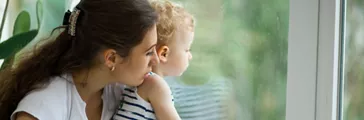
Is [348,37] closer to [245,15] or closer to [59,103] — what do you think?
[245,15]

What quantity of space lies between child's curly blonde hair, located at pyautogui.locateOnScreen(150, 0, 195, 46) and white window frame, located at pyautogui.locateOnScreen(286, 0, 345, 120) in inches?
10.9

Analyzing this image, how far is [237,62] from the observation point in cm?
166

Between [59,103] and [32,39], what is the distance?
1.13 feet

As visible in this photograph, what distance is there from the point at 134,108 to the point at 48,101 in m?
0.21

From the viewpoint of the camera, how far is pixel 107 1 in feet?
4.52

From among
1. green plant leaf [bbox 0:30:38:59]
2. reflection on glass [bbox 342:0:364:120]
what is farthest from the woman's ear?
reflection on glass [bbox 342:0:364:120]

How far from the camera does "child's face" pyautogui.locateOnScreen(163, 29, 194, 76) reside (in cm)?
148

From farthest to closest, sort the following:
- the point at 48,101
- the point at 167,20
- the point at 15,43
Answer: the point at 15,43 < the point at 167,20 < the point at 48,101

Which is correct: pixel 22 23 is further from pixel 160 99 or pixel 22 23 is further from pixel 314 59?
pixel 314 59

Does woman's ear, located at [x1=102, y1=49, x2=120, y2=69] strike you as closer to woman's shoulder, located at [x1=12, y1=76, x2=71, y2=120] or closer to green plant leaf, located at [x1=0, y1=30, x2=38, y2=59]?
woman's shoulder, located at [x1=12, y1=76, x2=71, y2=120]

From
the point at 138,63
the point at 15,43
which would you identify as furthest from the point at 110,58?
→ the point at 15,43

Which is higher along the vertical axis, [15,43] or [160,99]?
[15,43]

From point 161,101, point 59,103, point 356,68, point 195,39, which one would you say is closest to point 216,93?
point 195,39

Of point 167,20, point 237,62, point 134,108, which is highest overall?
point 167,20
